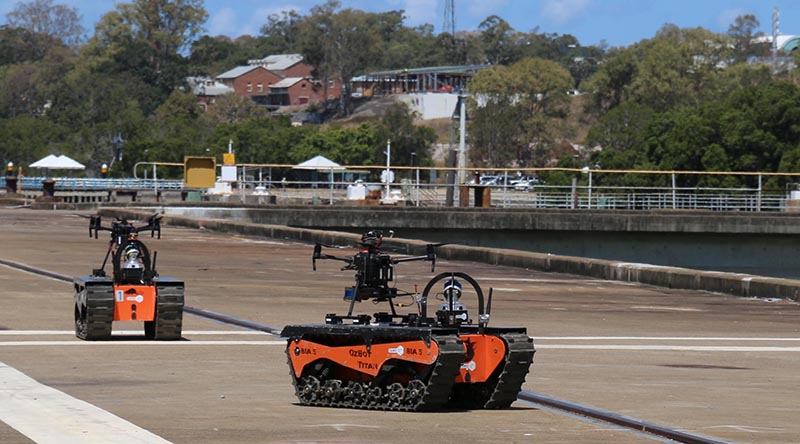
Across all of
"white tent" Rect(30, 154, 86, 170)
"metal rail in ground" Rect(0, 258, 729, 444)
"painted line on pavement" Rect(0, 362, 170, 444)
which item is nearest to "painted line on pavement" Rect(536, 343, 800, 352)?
"metal rail in ground" Rect(0, 258, 729, 444)

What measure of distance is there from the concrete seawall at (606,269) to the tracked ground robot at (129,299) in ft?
31.2

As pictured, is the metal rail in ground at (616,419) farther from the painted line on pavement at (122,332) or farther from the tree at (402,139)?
the tree at (402,139)

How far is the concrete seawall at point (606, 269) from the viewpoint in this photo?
24875 mm

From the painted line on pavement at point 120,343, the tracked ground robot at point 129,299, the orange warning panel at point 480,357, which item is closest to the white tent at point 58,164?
the tracked ground robot at point 129,299

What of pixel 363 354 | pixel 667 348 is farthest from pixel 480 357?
pixel 667 348

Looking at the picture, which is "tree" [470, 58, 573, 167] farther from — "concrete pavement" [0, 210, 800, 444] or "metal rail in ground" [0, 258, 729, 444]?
"metal rail in ground" [0, 258, 729, 444]

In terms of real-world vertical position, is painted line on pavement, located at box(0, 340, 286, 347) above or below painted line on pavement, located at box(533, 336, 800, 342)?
above

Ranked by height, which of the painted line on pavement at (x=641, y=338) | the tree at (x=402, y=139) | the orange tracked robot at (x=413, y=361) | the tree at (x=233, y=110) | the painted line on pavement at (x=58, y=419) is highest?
the tree at (x=233, y=110)

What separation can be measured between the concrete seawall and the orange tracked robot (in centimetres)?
1374

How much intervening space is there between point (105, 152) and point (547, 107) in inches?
2046

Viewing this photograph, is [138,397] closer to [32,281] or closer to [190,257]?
[32,281]

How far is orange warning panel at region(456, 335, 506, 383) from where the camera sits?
11016mm

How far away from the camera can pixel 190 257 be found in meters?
31.1

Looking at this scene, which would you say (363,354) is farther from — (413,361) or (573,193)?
(573,193)
